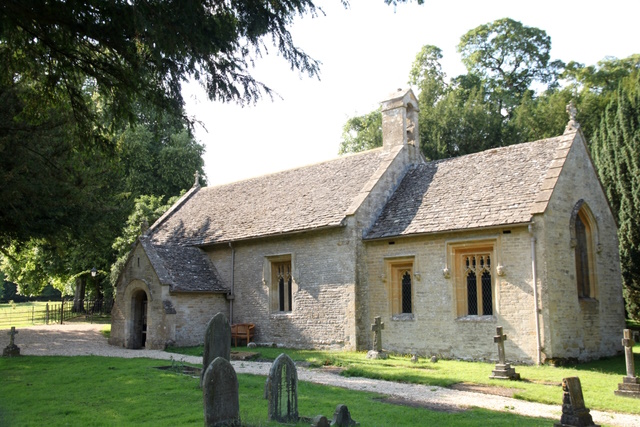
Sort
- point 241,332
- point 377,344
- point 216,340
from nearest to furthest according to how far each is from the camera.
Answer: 1. point 216,340
2. point 377,344
3. point 241,332

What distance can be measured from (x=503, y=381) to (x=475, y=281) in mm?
5005

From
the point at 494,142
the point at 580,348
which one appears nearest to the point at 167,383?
the point at 580,348

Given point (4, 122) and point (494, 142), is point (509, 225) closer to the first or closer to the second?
point (4, 122)

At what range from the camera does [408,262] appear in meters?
19.1

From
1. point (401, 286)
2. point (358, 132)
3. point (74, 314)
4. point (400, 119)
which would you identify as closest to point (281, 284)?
point (401, 286)

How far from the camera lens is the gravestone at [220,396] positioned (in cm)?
760

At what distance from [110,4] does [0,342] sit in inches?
814

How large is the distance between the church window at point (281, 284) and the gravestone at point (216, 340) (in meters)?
9.68

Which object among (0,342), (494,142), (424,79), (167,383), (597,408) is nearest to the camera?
(597,408)

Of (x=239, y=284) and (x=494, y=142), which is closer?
(x=239, y=284)

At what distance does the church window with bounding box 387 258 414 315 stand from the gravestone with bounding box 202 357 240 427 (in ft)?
39.4

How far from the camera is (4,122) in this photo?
15.4 meters

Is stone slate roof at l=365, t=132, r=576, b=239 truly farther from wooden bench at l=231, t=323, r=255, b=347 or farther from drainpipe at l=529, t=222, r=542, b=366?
wooden bench at l=231, t=323, r=255, b=347

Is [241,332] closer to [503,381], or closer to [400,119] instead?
[400,119]
